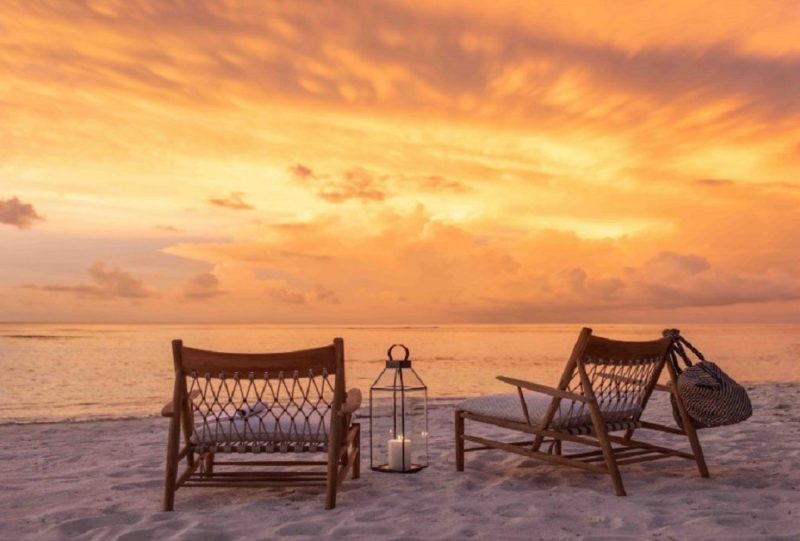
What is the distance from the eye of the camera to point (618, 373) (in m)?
6.09

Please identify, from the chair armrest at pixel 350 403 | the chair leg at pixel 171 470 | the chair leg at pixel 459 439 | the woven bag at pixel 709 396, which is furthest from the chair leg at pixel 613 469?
the chair leg at pixel 171 470

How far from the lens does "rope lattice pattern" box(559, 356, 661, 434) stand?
564 cm

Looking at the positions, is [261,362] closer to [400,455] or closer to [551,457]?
[400,455]

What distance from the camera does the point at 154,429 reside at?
31.6 ft

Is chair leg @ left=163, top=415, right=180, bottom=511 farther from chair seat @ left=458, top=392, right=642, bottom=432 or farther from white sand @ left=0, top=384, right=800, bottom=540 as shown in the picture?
chair seat @ left=458, top=392, right=642, bottom=432

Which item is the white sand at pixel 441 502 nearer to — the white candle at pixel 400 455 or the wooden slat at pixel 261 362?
the white candle at pixel 400 455

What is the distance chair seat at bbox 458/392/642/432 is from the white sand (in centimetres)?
46

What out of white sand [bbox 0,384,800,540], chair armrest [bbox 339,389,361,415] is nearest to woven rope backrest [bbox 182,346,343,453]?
chair armrest [bbox 339,389,361,415]

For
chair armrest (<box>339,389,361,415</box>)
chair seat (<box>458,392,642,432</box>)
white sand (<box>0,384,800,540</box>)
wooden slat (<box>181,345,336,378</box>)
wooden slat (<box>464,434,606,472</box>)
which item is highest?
wooden slat (<box>181,345,336,378</box>)

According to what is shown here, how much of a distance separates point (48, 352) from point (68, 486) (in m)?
35.8

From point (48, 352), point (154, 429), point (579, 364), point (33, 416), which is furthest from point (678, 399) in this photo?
point (48, 352)

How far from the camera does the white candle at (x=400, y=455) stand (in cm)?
615

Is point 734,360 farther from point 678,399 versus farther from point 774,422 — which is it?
point 678,399

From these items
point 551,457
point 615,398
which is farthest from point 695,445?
point 551,457
